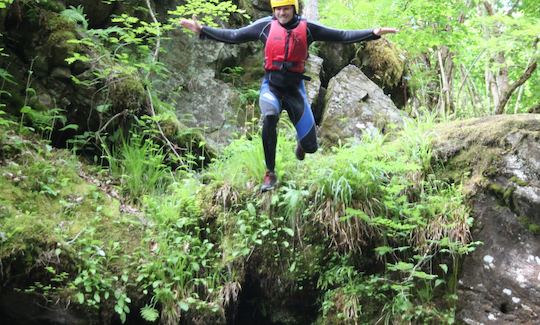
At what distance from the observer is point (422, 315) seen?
482cm

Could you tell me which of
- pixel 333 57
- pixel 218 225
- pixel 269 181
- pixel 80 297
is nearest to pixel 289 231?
pixel 269 181

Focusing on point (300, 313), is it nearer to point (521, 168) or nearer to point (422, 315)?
point (422, 315)

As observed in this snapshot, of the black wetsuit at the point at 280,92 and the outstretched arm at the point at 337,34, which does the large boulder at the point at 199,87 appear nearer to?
the black wetsuit at the point at 280,92

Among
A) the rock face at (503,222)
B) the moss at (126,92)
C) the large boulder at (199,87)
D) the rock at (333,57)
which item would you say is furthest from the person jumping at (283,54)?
the rock at (333,57)

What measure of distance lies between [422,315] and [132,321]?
10.7ft

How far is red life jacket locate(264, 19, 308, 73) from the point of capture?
5.07m

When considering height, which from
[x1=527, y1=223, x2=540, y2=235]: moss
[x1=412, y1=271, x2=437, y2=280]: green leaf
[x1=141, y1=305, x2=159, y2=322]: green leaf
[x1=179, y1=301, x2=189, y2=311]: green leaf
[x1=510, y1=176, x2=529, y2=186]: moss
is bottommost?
[x1=141, y1=305, x2=159, y2=322]: green leaf

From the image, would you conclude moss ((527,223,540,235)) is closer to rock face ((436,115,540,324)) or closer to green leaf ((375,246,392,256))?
rock face ((436,115,540,324))

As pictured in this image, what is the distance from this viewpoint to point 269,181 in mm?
5496

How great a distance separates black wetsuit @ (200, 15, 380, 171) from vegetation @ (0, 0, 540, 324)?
601mm

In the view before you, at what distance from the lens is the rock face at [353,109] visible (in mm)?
8125

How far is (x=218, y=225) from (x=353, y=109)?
157 inches

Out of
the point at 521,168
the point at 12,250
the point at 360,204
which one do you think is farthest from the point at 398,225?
the point at 12,250

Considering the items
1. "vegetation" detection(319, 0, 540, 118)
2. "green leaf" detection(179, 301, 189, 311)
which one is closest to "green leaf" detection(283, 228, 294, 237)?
"green leaf" detection(179, 301, 189, 311)
